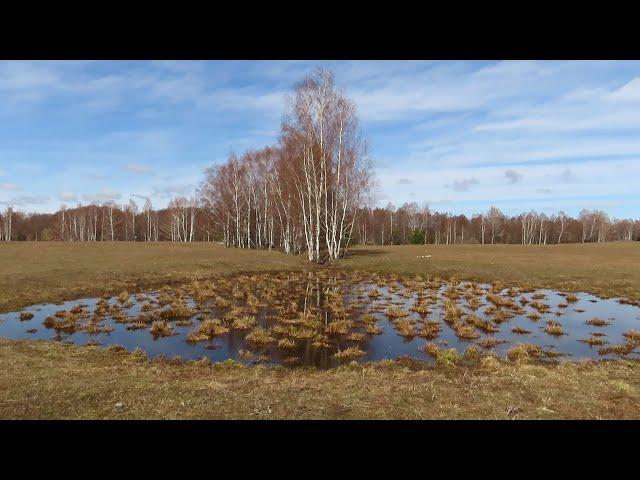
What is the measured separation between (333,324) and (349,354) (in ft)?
10.3

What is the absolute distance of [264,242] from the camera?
6600cm

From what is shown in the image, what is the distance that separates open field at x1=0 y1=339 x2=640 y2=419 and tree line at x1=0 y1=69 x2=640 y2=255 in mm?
30630

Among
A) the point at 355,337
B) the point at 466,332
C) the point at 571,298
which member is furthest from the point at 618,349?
the point at 571,298

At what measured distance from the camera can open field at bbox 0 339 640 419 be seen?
6.96 meters

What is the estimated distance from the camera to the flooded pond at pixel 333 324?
1211cm

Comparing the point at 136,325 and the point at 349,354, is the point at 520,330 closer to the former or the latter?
the point at 349,354

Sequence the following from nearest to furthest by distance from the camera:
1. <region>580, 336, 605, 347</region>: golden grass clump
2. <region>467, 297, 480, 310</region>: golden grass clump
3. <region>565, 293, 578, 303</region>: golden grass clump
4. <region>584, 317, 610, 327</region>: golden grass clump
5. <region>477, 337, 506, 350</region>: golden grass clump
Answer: <region>477, 337, 506, 350</region>: golden grass clump
<region>580, 336, 605, 347</region>: golden grass clump
<region>584, 317, 610, 327</region>: golden grass clump
<region>467, 297, 480, 310</region>: golden grass clump
<region>565, 293, 578, 303</region>: golden grass clump

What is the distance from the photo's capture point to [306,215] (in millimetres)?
45812

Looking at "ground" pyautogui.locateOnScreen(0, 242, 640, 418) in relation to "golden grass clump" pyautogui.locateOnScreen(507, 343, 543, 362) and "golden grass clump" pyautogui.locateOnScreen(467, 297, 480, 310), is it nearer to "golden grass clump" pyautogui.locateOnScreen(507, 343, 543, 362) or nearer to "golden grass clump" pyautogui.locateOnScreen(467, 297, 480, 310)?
"golden grass clump" pyautogui.locateOnScreen(507, 343, 543, 362)

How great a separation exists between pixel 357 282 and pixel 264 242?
3971 centimetres

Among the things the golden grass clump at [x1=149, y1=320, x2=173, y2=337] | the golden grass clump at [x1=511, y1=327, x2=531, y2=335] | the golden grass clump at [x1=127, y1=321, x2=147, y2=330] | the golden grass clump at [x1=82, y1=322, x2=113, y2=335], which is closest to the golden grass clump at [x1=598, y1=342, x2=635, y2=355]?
the golden grass clump at [x1=511, y1=327, x2=531, y2=335]

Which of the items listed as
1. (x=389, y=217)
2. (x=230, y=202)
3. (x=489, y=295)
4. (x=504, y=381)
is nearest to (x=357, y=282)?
(x=489, y=295)

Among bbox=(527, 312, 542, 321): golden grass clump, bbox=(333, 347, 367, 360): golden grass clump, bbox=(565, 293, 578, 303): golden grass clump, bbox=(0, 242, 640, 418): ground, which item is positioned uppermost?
bbox=(0, 242, 640, 418): ground
